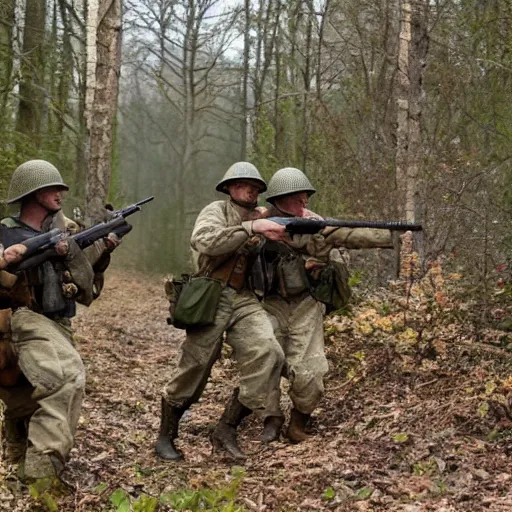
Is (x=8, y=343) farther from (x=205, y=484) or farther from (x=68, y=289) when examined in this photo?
(x=205, y=484)

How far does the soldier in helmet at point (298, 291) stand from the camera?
228 inches

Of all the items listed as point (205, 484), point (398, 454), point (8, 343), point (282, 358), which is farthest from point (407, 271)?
point (8, 343)

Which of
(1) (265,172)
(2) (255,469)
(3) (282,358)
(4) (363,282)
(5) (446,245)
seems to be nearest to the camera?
(2) (255,469)

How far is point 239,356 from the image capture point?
5703 mm

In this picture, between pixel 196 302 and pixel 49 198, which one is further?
pixel 196 302

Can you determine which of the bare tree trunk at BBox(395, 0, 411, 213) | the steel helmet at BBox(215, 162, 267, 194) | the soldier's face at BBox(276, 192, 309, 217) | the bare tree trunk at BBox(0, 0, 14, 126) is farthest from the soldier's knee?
the bare tree trunk at BBox(0, 0, 14, 126)

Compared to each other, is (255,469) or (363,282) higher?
(363,282)

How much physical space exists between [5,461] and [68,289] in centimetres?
129

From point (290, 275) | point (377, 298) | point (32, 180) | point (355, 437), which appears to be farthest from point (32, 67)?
point (355, 437)

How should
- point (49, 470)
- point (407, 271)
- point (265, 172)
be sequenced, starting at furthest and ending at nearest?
point (265, 172) → point (407, 271) → point (49, 470)

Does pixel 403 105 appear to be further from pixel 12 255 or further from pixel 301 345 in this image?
pixel 12 255

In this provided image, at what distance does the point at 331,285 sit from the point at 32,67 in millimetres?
8541

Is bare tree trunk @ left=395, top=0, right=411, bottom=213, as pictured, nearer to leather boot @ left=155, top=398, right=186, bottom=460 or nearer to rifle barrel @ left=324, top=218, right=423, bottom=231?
rifle barrel @ left=324, top=218, right=423, bottom=231

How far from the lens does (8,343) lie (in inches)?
190
